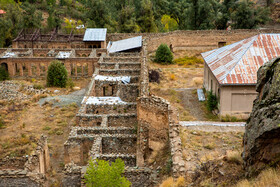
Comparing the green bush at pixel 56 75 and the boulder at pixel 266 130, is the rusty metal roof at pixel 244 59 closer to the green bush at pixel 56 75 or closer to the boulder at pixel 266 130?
the boulder at pixel 266 130

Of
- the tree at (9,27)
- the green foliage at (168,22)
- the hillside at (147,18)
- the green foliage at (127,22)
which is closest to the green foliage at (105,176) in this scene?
the tree at (9,27)

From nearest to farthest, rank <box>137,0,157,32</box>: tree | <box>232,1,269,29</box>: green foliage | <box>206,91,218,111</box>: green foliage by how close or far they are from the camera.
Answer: <box>206,91,218,111</box>: green foliage → <box>232,1,269,29</box>: green foliage → <box>137,0,157,32</box>: tree

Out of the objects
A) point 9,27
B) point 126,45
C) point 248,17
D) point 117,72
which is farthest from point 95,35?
point 248,17

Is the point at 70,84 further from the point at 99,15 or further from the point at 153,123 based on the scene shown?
the point at 99,15

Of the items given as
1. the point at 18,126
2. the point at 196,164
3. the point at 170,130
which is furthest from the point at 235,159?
the point at 18,126

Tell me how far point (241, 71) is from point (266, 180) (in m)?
14.1

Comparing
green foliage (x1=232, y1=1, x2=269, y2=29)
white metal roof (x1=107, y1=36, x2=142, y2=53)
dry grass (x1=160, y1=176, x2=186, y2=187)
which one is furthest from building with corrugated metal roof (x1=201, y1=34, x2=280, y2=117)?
green foliage (x1=232, y1=1, x2=269, y2=29)

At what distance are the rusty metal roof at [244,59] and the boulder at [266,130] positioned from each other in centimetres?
1136

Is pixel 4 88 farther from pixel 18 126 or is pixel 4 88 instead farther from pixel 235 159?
pixel 235 159

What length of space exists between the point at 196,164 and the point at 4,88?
24.2 m

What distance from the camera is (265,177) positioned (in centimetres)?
775

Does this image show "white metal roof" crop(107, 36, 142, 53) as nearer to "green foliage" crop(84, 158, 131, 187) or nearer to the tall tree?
the tall tree

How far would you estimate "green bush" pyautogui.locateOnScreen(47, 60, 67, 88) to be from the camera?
101 ft

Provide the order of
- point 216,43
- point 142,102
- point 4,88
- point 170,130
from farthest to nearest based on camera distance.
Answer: point 216,43 < point 4,88 < point 142,102 < point 170,130
